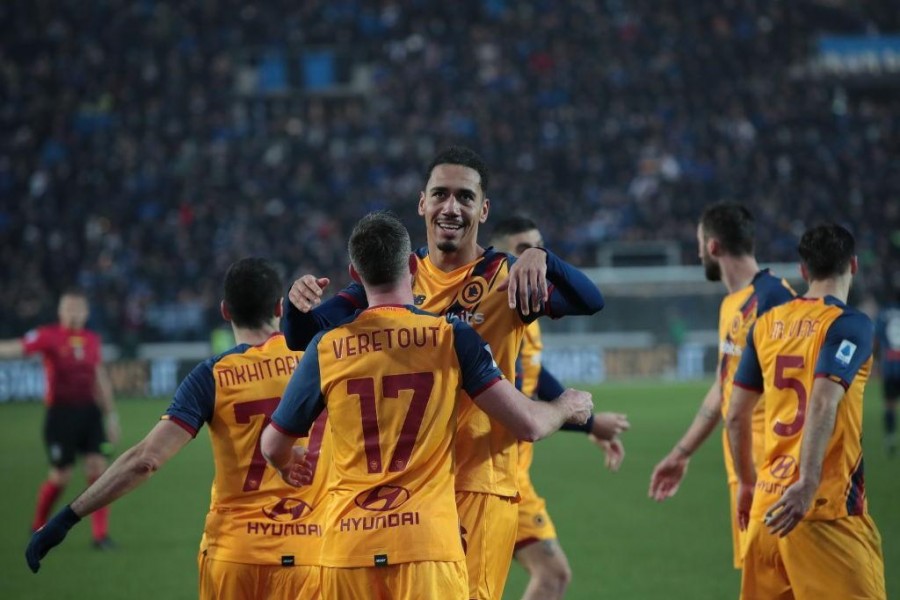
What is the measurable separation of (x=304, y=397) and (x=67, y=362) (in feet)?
27.6

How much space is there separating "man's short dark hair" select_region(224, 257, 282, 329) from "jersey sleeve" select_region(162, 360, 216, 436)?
32 centimetres

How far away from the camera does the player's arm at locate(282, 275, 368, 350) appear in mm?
4281

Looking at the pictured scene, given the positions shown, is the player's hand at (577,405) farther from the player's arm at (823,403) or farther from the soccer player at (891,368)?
the soccer player at (891,368)

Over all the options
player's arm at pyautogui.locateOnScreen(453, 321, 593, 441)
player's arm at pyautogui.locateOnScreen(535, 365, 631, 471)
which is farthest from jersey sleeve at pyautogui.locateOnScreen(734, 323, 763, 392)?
player's arm at pyautogui.locateOnScreen(453, 321, 593, 441)

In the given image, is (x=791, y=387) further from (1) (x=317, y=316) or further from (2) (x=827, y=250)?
(1) (x=317, y=316)

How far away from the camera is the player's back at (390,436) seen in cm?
387

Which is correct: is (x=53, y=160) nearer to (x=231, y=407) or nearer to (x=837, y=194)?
(x=837, y=194)

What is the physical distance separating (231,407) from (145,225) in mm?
26713

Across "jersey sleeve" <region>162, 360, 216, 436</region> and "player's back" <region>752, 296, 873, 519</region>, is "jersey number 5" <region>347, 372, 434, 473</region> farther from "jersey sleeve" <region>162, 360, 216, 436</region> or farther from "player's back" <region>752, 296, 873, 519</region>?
"player's back" <region>752, 296, 873, 519</region>

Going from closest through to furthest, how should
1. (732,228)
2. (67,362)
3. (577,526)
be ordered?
(732,228) → (577,526) → (67,362)

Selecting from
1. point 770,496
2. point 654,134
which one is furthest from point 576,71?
point 770,496

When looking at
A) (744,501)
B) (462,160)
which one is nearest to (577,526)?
(744,501)

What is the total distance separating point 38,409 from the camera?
23406 mm

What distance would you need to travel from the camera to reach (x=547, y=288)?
4473 millimetres
